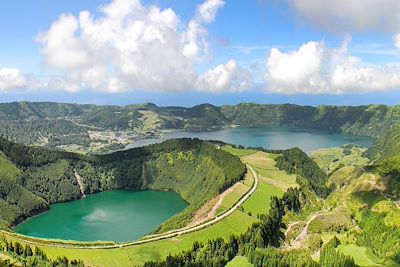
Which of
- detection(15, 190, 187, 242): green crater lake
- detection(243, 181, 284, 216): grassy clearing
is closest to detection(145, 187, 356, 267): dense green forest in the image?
detection(243, 181, 284, 216): grassy clearing

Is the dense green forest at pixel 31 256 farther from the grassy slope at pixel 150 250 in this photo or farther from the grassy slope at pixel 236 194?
the grassy slope at pixel 236 194

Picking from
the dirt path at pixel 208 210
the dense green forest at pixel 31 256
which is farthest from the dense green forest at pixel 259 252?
the dense green forest at pixel 31 256

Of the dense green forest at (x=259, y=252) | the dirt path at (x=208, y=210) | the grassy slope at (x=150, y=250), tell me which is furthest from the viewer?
the dirt path at (x=208, y=210)

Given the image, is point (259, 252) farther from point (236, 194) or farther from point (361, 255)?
point (236, 194)

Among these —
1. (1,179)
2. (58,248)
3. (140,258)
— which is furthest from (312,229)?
(1,179)

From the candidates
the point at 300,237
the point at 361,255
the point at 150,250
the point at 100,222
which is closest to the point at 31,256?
the point at 150,250

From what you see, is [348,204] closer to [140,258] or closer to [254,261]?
[254,261]
